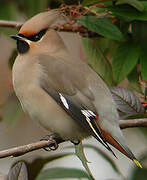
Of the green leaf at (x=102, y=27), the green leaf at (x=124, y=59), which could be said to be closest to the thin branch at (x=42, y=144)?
the green leaf at (x=124, y=59)

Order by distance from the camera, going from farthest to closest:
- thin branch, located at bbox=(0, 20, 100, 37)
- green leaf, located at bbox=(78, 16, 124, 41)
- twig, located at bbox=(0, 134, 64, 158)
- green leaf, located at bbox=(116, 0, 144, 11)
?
1. thin branch, located at bbox=(0, 20, 100, 37)
2. green leaf, located at bbox=(78, 16, 124, 41)
3. green leaf, located at bbox=(116, 0, 144, 11)
4. twig, located at bbox=(0, 134, 64, 158)

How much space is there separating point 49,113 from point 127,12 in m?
0.59

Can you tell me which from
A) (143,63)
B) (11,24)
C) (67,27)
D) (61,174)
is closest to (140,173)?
(61,174)

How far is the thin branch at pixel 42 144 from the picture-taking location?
219 cm

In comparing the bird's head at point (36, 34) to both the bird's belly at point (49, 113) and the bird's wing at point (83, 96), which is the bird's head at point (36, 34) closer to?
the bird's wing at point (83, 96)

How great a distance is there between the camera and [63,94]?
98.6 inches

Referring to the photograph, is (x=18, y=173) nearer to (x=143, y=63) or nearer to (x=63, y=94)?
(x=63, y=94)

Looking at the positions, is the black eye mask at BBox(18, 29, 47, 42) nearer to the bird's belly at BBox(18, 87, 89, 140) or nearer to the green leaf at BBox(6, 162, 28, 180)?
the bird's belly at BBox(18, 87, 89, 140)

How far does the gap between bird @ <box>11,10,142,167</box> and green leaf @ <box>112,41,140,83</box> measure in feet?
0.29

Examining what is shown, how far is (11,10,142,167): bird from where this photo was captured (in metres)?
2.45

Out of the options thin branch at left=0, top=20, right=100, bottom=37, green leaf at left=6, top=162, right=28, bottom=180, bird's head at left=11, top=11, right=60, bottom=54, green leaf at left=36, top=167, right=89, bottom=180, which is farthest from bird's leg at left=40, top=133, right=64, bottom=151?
thin branch at left=0, top=20, right=100, bottom=37

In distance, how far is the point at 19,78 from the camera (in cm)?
260

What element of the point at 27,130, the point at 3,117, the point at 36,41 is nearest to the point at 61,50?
the point at 36,41

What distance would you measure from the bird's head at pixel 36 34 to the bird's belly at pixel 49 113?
11.2 inches
